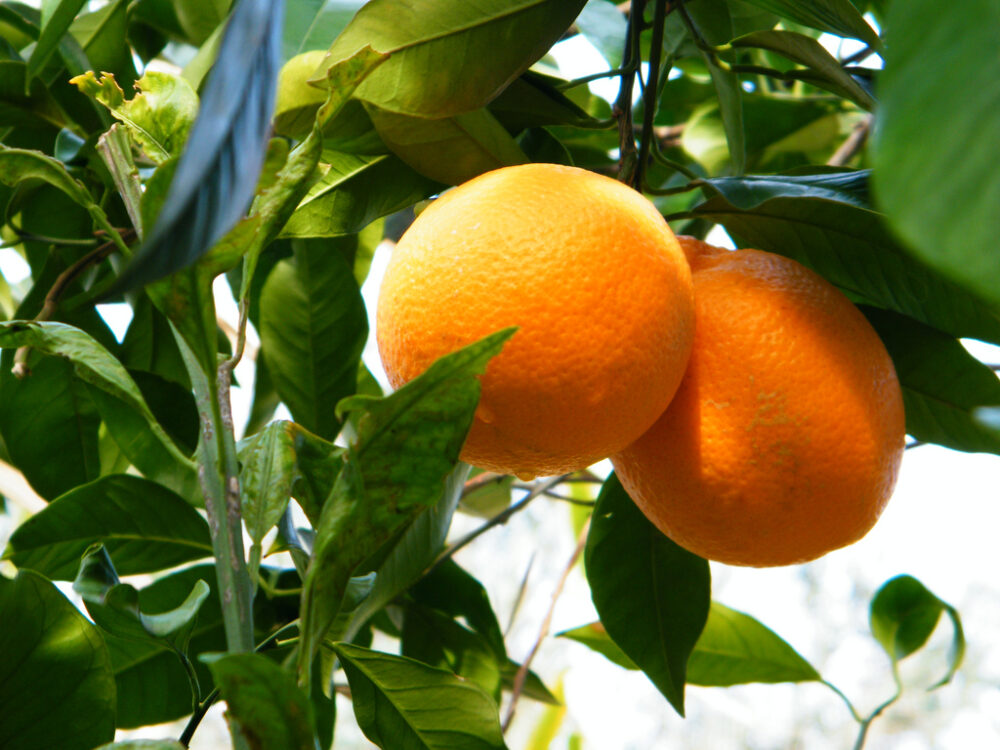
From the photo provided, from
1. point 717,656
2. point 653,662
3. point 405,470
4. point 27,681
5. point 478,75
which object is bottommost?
point 717,656

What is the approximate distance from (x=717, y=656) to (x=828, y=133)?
2.07ft

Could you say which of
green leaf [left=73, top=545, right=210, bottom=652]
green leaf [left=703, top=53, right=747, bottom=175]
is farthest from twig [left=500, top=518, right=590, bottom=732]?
green leaf [left=73, top=545, right=210, bottom=652]

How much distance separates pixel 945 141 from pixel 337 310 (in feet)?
1.96

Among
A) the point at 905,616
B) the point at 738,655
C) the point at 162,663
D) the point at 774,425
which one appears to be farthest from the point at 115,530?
the point at 905,616

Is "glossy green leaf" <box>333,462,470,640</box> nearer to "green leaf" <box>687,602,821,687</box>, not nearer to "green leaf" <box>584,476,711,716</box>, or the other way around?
"green leaf" <box>584,476,711,716</box>

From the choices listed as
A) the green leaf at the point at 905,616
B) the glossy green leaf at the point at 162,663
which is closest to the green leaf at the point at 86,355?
the glossy green leaf at the point at 162,663

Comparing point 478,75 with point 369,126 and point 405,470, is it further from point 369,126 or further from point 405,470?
point 405,470

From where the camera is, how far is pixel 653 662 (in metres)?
0.63

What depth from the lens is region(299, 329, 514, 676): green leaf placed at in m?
0.35

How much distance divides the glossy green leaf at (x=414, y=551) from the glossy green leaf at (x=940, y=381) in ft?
1.01

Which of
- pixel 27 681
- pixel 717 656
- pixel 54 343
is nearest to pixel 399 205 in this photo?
pixel 54 343

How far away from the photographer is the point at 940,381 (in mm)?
574

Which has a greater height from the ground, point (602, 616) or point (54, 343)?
point (54, 343)

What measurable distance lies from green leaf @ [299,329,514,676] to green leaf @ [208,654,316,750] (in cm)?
3
